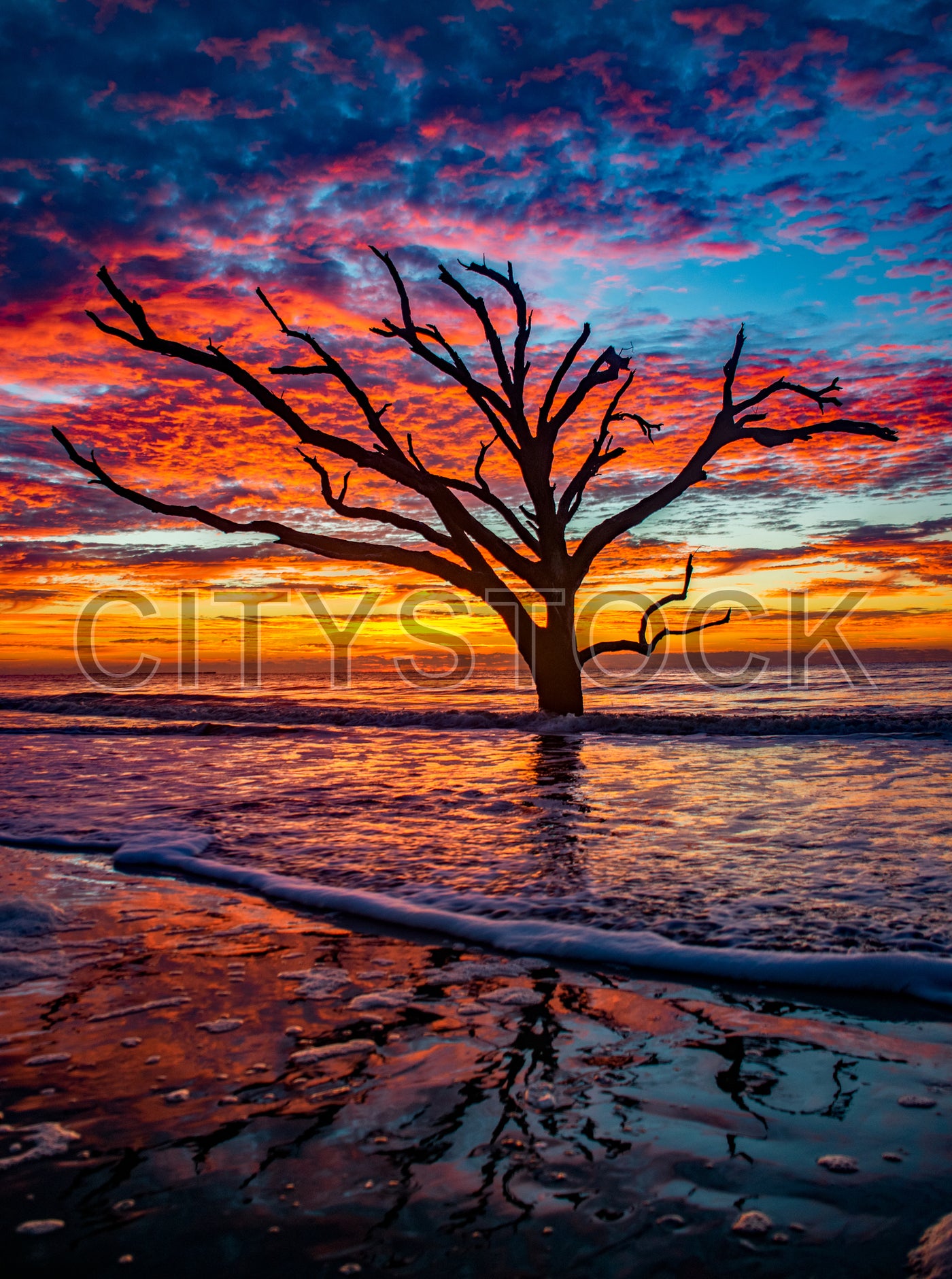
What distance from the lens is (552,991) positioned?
2500 mm

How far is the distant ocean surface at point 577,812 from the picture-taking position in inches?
129

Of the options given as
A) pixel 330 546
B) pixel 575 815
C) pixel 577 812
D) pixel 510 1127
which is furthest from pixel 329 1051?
pixel 330 546

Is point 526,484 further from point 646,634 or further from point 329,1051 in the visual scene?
point 329,1051

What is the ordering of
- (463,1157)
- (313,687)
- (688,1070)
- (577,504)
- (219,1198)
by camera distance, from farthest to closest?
(313,687), (577,504), (688,1070), (463,1157), (219,1198)

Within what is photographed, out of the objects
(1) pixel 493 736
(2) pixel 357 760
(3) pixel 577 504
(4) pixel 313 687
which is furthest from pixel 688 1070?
(4) pixel 313 687

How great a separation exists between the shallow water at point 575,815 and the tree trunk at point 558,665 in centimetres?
41

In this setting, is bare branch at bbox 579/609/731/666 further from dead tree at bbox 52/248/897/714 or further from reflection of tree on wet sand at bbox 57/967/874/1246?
reflection of tree on wet sand at bbox 57/967/874/1246

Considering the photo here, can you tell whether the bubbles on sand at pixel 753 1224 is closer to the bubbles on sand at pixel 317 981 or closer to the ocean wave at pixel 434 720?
the bubbles on sand at pixel 317 981

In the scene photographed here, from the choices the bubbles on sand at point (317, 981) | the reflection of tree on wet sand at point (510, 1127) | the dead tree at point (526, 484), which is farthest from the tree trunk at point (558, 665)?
the reflection of tree on wet sand at point (510, 1127)

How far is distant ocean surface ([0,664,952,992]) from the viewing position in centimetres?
329

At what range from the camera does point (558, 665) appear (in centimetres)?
1128

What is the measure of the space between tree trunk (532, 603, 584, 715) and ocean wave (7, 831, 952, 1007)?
24.5 feet

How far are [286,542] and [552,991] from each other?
8972 millimetres

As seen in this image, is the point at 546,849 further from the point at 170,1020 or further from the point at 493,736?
the point at 493,736
